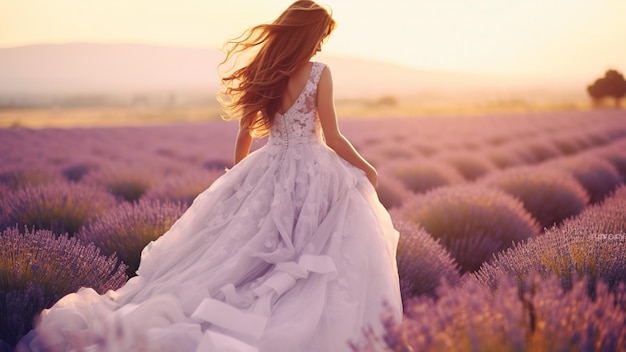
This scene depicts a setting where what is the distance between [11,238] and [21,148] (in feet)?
27.0

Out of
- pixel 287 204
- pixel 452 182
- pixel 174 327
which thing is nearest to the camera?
pixel 174 327

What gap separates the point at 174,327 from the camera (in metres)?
2.05

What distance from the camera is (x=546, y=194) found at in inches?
208

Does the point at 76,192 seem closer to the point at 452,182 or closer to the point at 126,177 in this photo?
the point at 126,177

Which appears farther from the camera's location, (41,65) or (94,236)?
(41,65)

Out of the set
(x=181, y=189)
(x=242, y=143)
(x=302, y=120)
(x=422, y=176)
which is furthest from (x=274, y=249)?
(x=422, y=176)

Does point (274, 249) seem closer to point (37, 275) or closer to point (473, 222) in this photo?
point (37, 275)

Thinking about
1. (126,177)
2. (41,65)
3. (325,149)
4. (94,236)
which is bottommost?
(41,65)

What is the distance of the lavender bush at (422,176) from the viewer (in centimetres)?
648

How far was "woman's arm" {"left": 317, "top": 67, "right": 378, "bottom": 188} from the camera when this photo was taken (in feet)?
Result: 8.32

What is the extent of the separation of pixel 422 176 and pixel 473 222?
8.33 feet

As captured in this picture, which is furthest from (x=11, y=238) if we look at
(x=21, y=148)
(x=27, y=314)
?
(x=21, y=148)

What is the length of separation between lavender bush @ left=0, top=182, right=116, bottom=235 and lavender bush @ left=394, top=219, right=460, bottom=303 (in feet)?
8.17

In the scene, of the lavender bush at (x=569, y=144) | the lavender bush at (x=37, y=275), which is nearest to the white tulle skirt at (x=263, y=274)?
the lavender bush at (x=37, y=275)
